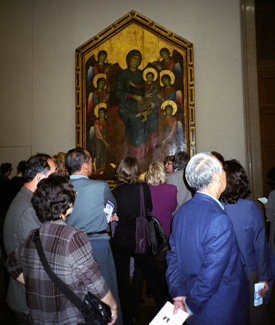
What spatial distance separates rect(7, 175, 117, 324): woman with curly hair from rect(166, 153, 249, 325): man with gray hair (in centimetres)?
47

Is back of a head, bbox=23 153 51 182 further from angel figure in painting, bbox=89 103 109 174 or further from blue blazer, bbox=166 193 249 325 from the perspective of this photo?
angel figure in painting, bbox=89 103 109 174

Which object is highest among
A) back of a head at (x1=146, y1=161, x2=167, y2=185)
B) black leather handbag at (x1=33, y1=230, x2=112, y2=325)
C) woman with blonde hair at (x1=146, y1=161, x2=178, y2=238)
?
back of a head at (x1=146, y1=161, x2=167, y2=185)

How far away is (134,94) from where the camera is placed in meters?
6.94

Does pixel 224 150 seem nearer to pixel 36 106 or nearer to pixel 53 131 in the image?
pixel 53 131

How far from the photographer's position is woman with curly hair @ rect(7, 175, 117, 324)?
1659 millimetres

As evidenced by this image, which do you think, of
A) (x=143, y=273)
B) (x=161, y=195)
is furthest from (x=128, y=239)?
(x=161, y=195)

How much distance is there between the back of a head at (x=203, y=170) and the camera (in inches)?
68.7

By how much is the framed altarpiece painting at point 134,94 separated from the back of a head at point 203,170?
193 inches

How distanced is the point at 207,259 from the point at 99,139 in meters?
5.59

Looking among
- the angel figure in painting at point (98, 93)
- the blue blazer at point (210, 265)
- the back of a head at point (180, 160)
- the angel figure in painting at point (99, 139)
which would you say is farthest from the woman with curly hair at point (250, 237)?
the angel figure in painting at point (98, 93)

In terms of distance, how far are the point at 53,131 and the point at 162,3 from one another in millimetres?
3809

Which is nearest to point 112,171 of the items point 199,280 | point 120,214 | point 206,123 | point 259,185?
point 206,123

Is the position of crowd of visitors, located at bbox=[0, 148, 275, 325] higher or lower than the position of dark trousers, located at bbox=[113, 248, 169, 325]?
higher

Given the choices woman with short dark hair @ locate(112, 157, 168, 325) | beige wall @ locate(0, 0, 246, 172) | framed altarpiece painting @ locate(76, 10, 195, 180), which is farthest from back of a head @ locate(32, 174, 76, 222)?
beige wall @ locate(0, 0, 246, 172)
